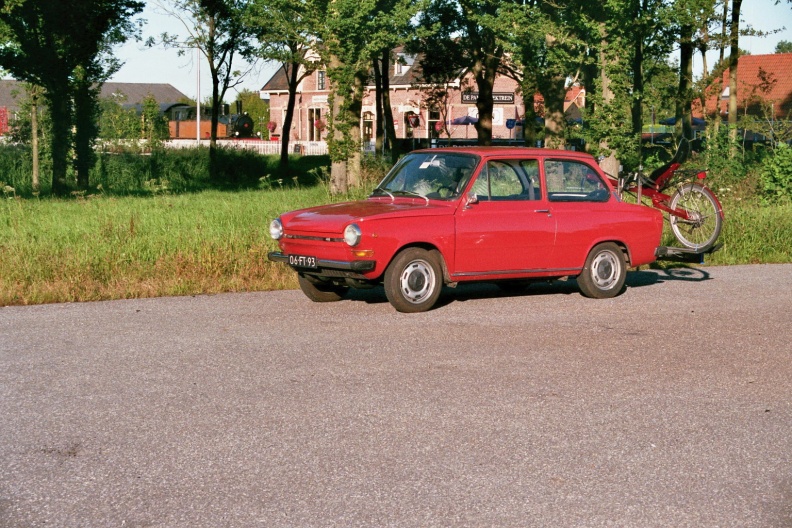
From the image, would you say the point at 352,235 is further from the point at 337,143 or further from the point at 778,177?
the point at 778,177

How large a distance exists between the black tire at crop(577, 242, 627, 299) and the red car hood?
1939 millimetres

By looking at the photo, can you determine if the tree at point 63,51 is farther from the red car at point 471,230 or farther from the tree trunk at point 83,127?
the red car at point 471,230

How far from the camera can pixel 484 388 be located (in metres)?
7.51

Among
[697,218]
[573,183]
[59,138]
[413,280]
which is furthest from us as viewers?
[59,138]

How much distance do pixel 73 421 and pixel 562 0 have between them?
2225cm

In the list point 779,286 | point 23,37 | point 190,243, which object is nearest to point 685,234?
point 779,286

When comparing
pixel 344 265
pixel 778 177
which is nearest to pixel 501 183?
pixel 344 265

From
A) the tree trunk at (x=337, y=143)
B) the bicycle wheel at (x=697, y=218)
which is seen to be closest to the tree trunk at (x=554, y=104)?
the tree trunk at (x=337, y=143)

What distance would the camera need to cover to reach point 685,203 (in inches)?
558

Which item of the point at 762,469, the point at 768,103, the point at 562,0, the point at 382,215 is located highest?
the point at 562,0

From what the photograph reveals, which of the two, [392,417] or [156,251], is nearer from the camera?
[392,417]

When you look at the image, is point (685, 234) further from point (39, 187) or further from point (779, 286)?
point (39, 187)

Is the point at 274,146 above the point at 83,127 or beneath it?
beneath

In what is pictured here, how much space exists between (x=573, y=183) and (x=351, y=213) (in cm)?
279
